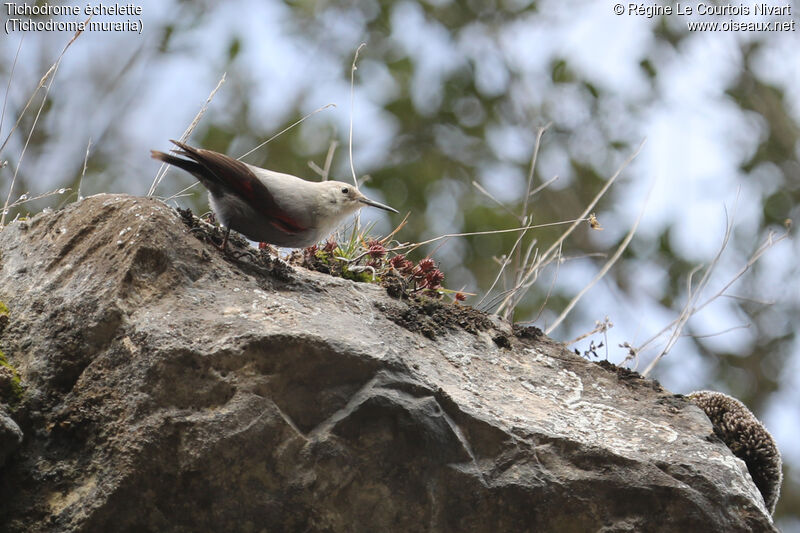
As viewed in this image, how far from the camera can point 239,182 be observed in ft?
12.5

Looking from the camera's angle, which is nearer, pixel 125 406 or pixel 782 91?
pixel 125 406

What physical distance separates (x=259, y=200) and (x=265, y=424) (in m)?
1.19

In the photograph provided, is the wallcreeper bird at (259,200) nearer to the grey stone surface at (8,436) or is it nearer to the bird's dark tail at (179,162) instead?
the bird's dark tail at (179,162)

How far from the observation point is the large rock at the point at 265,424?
2.97 meters

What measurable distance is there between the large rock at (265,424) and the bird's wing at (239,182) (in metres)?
0.26

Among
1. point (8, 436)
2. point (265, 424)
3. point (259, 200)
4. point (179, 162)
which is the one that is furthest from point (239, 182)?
point (8, 436)

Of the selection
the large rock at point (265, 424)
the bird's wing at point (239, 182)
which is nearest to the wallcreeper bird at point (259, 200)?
the bird's wing at point (239, 182)

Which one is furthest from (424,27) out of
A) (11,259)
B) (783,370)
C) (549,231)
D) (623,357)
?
(11,259)

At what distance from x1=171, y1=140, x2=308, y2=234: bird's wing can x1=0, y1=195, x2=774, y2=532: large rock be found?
255 mm

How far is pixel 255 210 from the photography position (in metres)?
3.86

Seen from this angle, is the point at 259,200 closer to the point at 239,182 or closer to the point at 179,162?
the point at 239,182

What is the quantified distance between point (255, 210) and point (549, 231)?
8274 mm

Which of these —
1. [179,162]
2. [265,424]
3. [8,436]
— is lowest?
[8,436]

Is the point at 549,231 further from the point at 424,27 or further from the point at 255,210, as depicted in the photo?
the point at 255,210
